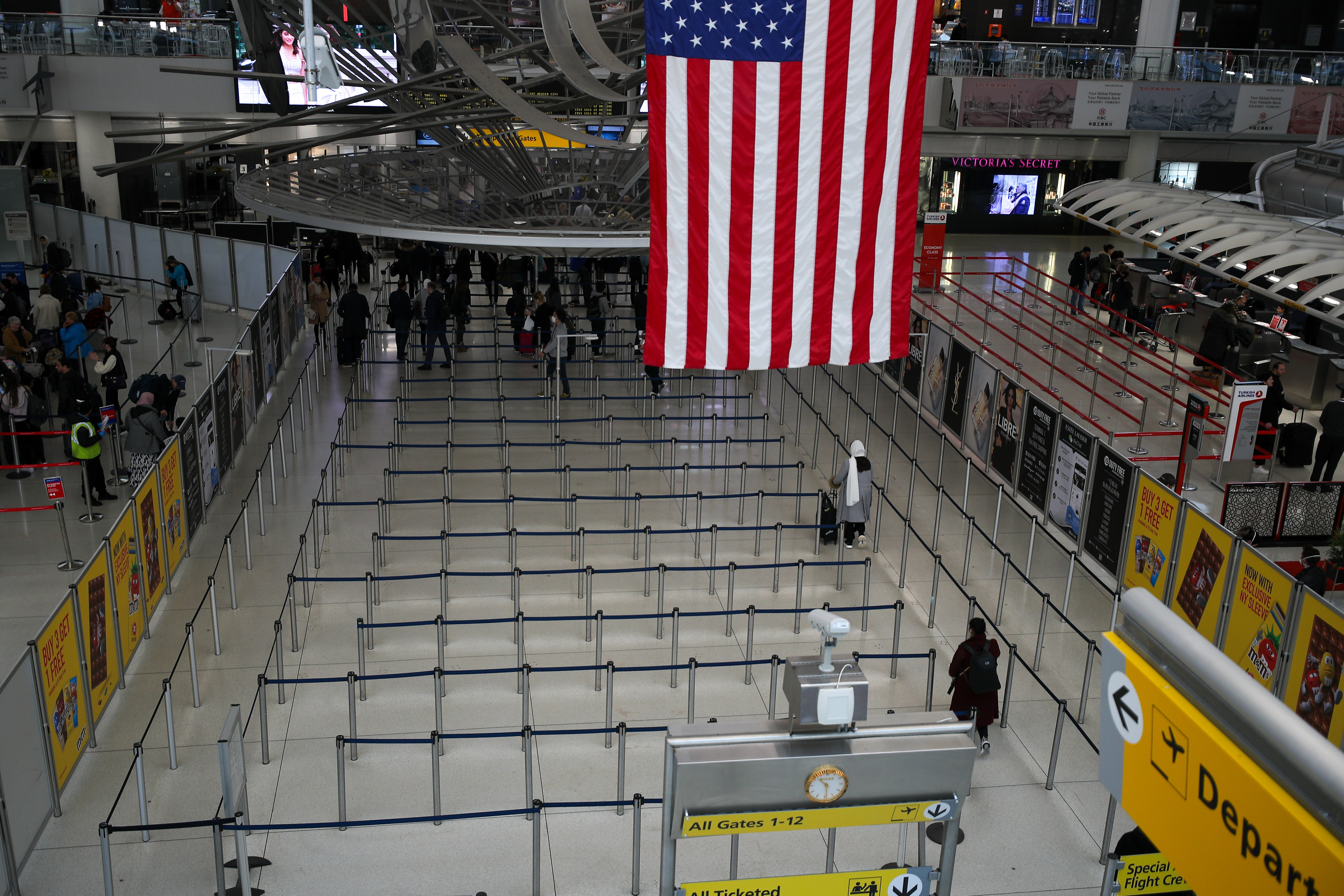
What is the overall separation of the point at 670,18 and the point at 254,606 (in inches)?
335

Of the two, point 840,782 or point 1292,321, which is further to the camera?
point 1292,321

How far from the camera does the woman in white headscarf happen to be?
14422 millimetres

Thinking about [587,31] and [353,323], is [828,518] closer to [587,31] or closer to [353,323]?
[587,31]

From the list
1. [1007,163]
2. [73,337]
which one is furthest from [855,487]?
[1007,163]

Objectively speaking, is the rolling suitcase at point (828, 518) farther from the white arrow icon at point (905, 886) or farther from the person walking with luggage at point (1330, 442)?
the white arrow icon at point (905, 886)

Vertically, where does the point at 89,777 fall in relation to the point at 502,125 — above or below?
below

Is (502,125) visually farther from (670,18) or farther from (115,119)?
(115,119)

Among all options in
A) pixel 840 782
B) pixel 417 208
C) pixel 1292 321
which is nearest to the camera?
pixel 840 782

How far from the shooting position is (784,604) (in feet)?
44.9

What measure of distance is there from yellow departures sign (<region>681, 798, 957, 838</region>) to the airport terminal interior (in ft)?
0.09

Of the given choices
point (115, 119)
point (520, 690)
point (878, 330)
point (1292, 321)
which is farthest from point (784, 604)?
point (115, 119)

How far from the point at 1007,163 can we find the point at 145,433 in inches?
1345

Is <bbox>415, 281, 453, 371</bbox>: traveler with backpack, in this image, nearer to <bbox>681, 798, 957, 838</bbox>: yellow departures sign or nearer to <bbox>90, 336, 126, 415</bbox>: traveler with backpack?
<bbox>90, 336, 126, 415</bbox>: traveler with backpack

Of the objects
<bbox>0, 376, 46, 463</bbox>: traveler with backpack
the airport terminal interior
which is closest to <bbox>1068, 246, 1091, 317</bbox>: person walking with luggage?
the airport terminal interior
